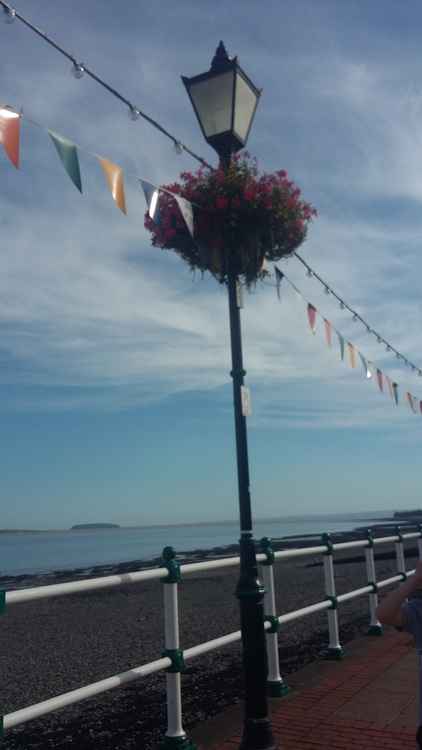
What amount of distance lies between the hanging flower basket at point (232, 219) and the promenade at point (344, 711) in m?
3.56

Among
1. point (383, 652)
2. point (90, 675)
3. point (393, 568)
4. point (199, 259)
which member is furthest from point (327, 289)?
point (393, 568)

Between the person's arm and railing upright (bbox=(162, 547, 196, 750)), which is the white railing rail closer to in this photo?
railing upright (bbox=(162, 547, 196, 750))

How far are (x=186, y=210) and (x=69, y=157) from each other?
3.54 ft

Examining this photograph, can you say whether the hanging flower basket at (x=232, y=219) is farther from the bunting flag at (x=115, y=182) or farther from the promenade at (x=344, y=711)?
the promenade at (x=344, y=711)

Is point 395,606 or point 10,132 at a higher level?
point 10,132

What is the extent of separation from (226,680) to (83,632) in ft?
24.2

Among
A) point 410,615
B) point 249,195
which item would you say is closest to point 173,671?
point 410,615

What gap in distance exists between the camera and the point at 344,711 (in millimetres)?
5496

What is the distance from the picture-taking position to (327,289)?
33.2 ft

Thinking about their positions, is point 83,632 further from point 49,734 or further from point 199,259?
point 199,259

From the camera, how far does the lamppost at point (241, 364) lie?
487 centimetres

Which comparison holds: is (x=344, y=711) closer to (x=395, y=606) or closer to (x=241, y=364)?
(x=241, y=364)

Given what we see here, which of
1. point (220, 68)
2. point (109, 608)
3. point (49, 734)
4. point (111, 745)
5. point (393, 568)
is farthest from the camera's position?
point (393, 568)

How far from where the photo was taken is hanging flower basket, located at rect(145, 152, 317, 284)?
5.93 meters
